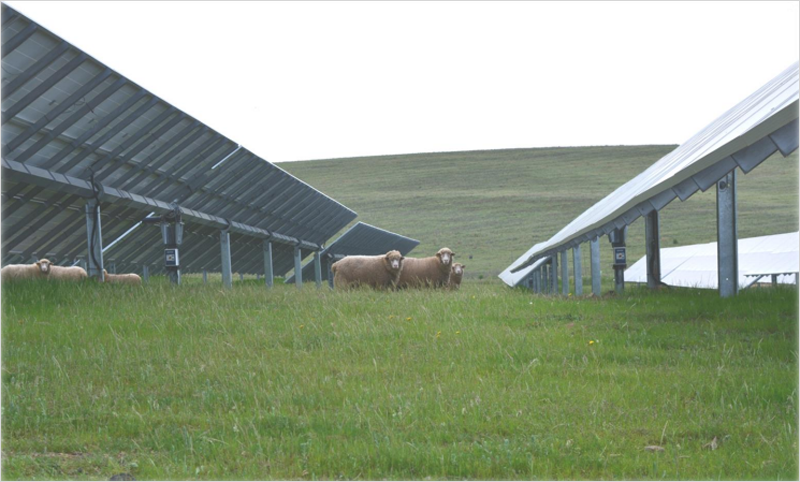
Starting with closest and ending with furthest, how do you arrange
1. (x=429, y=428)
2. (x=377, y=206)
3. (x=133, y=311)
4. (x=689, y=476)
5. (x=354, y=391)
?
(x=689, y=476) → (x=429, y=428) → (x=354, y=391) → (x=133, y=311) → (x=377, y=206)

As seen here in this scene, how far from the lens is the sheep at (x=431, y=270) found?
21.7 meters

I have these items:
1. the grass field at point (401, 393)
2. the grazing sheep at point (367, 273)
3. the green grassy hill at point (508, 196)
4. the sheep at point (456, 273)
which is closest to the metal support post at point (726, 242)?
the grass field at point (401, 393)

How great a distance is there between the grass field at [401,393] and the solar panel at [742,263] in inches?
521

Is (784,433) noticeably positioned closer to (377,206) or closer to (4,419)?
(4,419)

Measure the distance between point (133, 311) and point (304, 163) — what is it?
96.5 meters

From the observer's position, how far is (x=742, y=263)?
26.3 meters

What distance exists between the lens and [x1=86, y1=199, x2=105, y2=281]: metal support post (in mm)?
18281

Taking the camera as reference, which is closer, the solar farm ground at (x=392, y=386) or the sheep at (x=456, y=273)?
the solar farm ground at (x=392, y=386)

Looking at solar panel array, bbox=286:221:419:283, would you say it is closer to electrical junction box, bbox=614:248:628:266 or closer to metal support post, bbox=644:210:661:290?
electrical junction box, bbox=614:248:628:266

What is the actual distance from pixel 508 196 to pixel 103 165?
61551mm

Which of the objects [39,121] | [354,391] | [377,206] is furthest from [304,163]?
[354,391]

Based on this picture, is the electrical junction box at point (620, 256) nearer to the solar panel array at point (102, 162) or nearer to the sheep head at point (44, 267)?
the solar panel array at point (102, 162)

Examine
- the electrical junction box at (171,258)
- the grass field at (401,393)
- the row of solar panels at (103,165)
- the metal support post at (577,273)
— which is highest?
the row of solar panels at (103,165)

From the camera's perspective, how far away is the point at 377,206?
77188mm
